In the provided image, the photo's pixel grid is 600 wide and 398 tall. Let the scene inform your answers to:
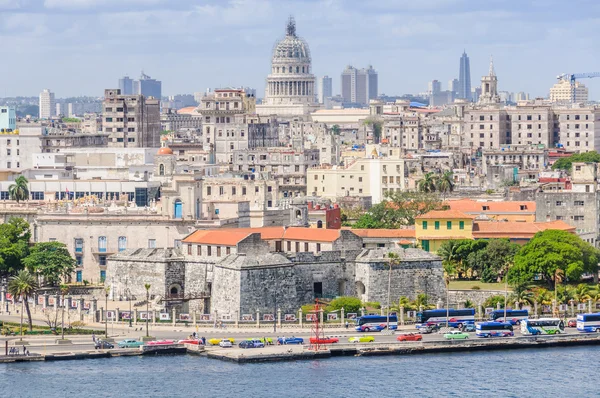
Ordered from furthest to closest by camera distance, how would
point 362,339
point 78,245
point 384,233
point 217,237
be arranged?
1. point 78,245
2. point 384,233
3. point 217,237
4. point 362,339

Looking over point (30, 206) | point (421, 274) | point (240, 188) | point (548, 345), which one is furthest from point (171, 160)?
point (548, 345)

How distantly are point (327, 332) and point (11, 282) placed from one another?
58.9 ft

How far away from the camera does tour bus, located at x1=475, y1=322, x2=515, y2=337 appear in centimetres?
9856

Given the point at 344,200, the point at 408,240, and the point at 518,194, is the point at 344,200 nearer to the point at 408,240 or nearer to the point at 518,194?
the point at 518,194

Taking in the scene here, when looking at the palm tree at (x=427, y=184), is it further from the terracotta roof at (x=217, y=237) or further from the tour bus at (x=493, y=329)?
the tour bus at (x=493, y=329)

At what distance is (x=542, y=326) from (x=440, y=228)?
17.2 m

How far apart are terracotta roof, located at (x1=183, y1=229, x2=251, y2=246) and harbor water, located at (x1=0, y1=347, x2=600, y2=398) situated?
11924 mm

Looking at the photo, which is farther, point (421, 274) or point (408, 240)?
point (408, 240)

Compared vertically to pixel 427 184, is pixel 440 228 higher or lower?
lower

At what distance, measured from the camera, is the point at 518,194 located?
146m

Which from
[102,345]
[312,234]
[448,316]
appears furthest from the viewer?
[312,234]

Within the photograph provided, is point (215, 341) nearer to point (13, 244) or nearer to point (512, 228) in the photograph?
point (13, 244)

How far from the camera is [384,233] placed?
11581cm

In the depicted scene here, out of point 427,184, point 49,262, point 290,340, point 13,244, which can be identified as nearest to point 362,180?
point 427,184
